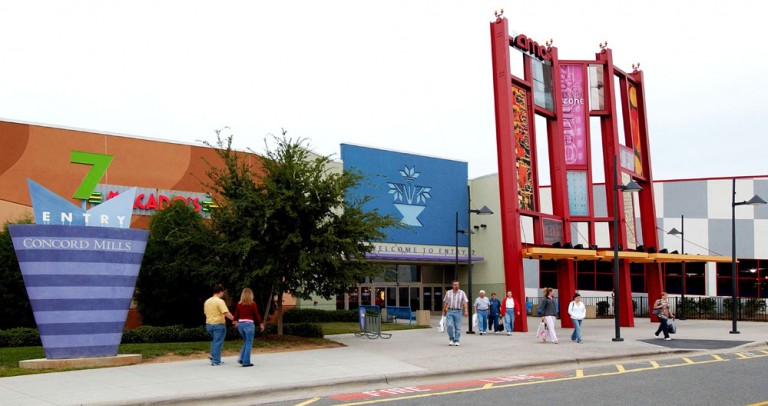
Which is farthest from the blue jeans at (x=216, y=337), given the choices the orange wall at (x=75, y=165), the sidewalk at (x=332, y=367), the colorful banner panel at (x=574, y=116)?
the colorful banner panel at (x=574, y=116)

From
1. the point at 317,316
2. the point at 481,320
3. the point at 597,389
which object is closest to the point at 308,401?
the point at 597,389

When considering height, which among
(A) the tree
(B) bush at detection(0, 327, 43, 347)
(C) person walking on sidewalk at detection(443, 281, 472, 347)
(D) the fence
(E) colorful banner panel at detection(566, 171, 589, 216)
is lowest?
(D) the fence

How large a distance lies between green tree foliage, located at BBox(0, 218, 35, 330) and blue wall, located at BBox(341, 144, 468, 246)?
18445mm

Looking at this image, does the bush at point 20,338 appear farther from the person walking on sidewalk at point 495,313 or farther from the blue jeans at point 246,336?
the person walking on sidewalk at point 495,313

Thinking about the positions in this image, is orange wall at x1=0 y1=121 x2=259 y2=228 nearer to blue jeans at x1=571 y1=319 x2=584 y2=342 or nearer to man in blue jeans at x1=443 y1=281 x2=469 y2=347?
man in blue jeans at x1=443 y1=281 x2=469 y2=347

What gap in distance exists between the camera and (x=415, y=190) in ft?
140

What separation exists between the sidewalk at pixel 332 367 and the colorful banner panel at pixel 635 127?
11820 mm

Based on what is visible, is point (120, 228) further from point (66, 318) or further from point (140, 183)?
point (140, 183)

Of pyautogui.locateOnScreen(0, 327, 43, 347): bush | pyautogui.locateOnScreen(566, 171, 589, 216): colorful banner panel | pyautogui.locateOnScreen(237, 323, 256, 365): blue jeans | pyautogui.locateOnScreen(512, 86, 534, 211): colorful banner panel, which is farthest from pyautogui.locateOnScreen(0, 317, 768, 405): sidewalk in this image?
pyautogui.locateOnScreen(566, 171, 589, 216): colorful banner panel

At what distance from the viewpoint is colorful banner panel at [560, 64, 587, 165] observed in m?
32.6

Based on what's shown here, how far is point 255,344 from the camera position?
20625 millimetres

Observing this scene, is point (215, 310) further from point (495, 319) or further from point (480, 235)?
point (480, 235)

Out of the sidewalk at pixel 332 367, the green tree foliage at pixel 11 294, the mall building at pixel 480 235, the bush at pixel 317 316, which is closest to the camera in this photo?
the sidewalk at pixel 332 367

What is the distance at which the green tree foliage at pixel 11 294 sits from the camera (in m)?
23.5
